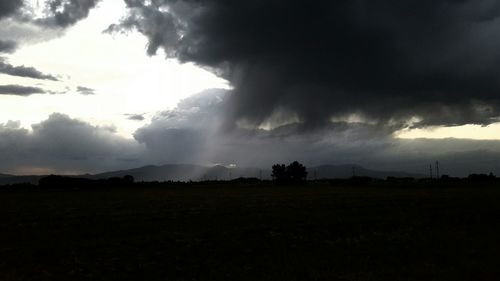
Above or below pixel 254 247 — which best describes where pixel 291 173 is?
above

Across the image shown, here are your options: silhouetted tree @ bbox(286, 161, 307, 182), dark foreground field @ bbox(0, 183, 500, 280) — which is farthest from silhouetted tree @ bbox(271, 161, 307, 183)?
dark foreground field @ bbox(0, 183, 500, 280)

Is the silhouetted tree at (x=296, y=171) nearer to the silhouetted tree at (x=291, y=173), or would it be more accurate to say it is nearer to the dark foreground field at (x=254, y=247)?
the silhouetted tree at (x=291, y=173)

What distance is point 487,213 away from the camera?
4569cm

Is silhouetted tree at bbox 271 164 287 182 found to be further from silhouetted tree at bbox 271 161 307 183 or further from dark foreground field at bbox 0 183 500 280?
dark foreground field at bbox 0 183 500 280

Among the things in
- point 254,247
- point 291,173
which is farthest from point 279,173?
point 254,247

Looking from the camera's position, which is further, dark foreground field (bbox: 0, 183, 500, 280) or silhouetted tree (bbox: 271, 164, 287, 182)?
silhouetted tree (bbox: 271, 164, 287, 182)

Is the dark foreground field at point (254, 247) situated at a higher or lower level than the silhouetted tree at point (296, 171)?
lower

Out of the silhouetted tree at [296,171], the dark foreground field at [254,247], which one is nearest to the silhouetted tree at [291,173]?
the silhouetted tree at [296,171]

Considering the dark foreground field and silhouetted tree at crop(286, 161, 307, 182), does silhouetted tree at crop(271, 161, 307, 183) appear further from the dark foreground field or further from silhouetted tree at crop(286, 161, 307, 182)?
the dark foreground field

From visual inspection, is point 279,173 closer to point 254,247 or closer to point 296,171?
point 296,171

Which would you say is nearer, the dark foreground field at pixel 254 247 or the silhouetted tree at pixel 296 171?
the dark foreground field at pixel 254 247

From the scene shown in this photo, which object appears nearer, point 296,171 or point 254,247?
point 254,247

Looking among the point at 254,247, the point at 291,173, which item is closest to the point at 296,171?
the point at 291,173

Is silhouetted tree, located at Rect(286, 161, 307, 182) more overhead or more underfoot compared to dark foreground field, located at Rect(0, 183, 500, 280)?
more overhead
